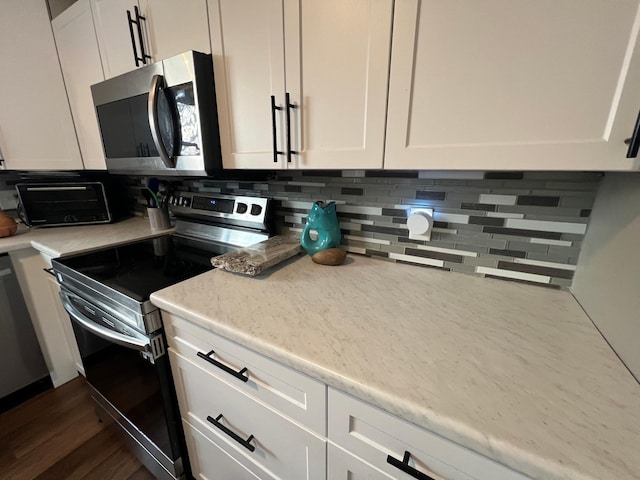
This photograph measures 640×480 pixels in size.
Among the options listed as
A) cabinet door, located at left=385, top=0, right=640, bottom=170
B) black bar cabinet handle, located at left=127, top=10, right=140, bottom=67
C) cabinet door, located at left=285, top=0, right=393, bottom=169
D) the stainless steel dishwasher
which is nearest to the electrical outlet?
the stainless steel dishwasher

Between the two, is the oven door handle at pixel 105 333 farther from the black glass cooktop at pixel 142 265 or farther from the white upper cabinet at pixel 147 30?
the white upper cabinet at pixel 147 30

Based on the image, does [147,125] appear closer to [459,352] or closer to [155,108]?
[155,108]

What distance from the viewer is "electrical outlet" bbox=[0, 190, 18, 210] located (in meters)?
1.87

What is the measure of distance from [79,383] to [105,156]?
56.2 inches

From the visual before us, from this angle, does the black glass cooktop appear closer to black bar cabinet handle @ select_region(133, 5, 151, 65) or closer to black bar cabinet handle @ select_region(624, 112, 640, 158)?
black bar cabinet handle @ select_region(133, 5, 151, 65)

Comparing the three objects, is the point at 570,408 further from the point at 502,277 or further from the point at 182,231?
the point at 182,231

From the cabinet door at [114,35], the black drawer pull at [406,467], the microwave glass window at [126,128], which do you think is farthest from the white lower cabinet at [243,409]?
the cabinet door at [114,35]

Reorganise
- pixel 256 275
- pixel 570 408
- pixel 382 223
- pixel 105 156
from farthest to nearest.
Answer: pixel 105 156
pixel 382 223
pixel 256 275
pixel 570 408

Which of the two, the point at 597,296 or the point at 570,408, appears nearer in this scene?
the point at 570,408

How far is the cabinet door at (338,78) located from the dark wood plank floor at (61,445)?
1.61m

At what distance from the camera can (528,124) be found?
57cm

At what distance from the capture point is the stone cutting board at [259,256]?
0.92 metres

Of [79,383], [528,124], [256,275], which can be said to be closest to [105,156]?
[256,275]

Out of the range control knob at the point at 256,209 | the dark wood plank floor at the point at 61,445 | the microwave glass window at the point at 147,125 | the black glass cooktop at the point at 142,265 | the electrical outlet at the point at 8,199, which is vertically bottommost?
the dark wood plank floor at the point at 61,445
